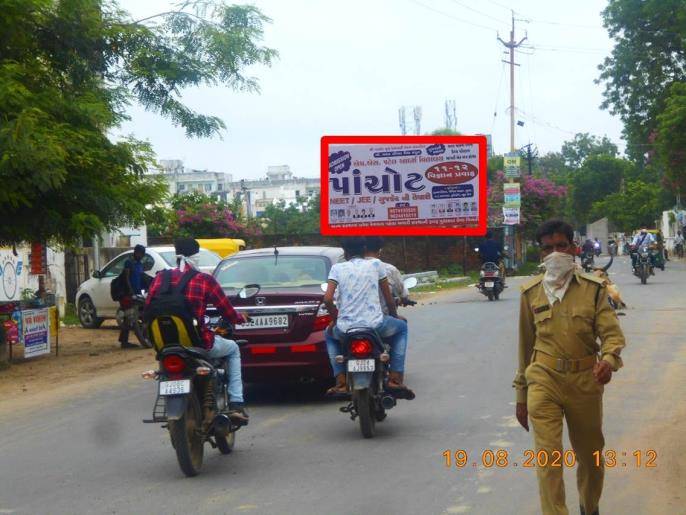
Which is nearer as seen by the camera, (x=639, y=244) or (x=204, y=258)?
(x=204, y=258)

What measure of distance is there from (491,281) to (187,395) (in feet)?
63.6

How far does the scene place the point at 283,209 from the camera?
77.6 m

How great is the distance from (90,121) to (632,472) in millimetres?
11360

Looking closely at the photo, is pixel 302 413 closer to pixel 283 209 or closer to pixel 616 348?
pixel 616 348

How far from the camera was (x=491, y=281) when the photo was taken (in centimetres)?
2644

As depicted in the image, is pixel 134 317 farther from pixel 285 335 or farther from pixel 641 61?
pixel 641 61

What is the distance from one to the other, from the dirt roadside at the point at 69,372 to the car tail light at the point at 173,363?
4822 mm

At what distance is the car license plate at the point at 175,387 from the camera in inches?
299

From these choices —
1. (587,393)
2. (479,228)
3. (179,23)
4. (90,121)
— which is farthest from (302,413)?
(479,228)

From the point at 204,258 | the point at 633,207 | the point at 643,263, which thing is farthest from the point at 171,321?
the point at 633,207

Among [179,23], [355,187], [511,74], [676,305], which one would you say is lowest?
[676,305]

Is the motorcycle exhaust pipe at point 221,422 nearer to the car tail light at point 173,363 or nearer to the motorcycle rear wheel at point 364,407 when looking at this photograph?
the car tail light at point 173,363

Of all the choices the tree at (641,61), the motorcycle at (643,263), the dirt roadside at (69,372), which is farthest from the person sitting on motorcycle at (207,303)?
the tree at (641,61)
